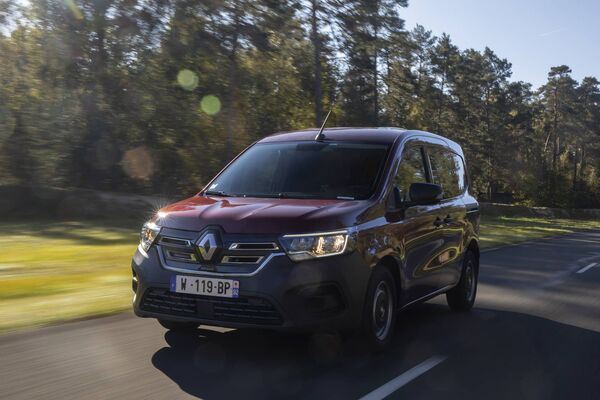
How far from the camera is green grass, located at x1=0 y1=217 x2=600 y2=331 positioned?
7.26m

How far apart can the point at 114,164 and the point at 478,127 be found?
164 feet

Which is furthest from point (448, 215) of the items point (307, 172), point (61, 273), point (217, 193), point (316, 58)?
point (316, 58)

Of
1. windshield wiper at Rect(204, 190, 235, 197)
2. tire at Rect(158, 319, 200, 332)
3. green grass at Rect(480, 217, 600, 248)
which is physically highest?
windshield wiper at Rect(204, 190, 235, 197)

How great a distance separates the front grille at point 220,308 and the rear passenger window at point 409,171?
6.09 feet

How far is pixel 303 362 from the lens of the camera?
16.8 feet

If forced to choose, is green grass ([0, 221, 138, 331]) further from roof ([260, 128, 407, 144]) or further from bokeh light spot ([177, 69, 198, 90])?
bokeh light spot ([177, 69, 198, 90])

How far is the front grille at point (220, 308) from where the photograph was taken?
15.5ft

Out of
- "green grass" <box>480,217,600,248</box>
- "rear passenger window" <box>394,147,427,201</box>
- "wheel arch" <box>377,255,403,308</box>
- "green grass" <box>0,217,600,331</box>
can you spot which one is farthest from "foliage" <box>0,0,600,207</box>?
"wheel arch" <box>377,255,403,308</box>

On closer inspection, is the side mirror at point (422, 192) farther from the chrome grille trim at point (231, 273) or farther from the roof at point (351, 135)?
the chrome grille trim at point (231, 273)

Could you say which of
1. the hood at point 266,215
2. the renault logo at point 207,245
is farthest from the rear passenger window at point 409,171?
the renault logo at point 207,245

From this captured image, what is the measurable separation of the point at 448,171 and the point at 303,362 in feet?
11.1

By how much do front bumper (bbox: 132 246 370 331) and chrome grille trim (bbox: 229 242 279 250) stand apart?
0.28 ft

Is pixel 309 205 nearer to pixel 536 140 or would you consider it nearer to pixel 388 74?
pixel 388 74

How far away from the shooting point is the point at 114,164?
27.3 meters
